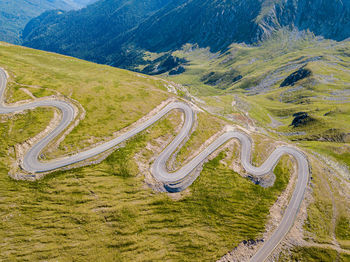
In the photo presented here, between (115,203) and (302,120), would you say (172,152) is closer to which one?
(115,203)

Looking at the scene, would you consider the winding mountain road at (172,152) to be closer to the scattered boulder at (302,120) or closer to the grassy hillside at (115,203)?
the grassy hillside at (115,203)

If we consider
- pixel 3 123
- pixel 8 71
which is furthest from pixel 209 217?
pixel 8 71

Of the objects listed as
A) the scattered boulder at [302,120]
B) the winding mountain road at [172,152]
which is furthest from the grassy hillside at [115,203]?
the scattered boulder at [302,120]

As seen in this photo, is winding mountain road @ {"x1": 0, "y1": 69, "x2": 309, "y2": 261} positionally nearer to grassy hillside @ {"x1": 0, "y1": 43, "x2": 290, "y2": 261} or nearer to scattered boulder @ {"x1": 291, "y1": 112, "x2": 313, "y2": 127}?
grassy hillside @ {"x1": 0, "y1": 43, "x2": 290, "y2": 261}

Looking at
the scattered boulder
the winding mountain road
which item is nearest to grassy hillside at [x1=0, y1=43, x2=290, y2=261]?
the winding mountain road

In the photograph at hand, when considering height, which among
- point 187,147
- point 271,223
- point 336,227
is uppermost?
point 187,147

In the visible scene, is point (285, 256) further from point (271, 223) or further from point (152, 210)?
point (152, 210)
